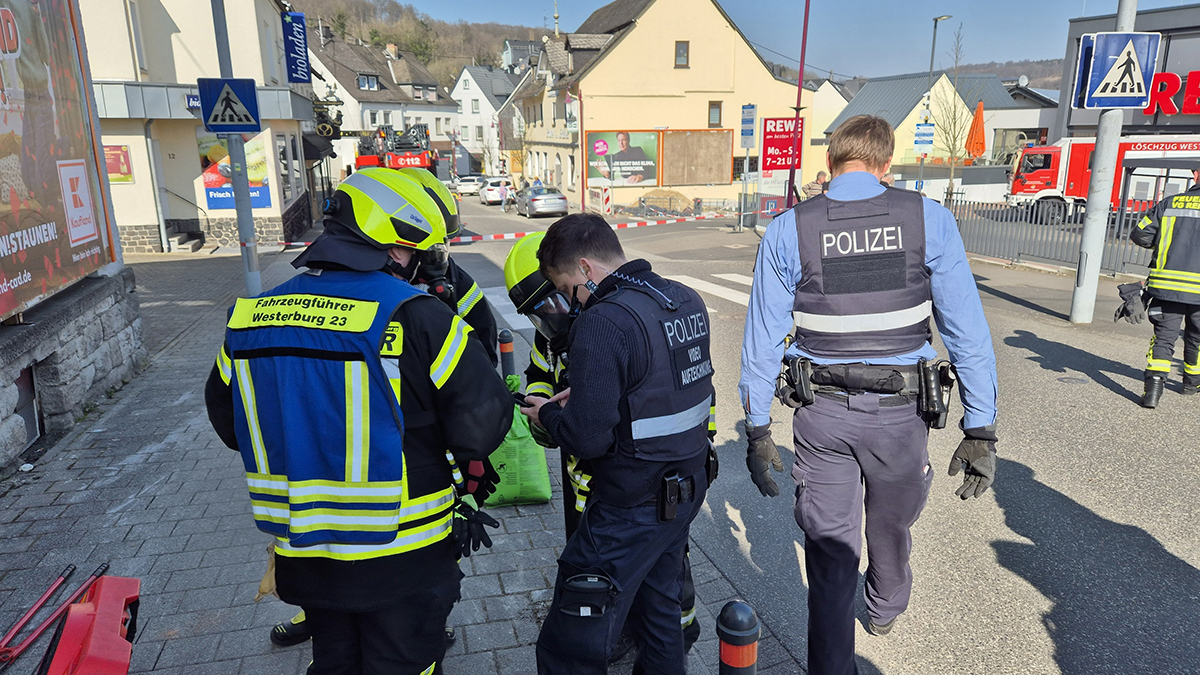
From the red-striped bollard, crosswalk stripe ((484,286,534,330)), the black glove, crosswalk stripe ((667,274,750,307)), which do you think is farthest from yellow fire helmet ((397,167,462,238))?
crosswalk stripe ((667,274,750,307))

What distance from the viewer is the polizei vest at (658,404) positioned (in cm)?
243

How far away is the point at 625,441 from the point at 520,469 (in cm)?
234

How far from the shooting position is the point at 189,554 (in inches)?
166

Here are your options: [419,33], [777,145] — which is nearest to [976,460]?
[777,145]

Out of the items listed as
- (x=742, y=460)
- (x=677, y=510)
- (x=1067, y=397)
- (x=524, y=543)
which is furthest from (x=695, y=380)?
(x=1067, y=397)

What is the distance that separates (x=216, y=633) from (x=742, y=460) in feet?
12.1

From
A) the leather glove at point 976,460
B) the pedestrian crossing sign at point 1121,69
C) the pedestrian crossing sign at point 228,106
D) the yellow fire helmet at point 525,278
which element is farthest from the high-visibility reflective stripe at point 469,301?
the pedestrian crossing sign at point 1121,69

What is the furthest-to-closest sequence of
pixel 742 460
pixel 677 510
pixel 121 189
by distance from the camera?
pixel 121 189
pixel 742 460
pixel 677 510

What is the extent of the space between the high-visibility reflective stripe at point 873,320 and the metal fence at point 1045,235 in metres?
12.7

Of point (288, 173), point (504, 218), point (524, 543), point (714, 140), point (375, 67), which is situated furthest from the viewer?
point (375, 67)

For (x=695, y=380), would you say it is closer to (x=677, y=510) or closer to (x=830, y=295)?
(x=677, y=510)

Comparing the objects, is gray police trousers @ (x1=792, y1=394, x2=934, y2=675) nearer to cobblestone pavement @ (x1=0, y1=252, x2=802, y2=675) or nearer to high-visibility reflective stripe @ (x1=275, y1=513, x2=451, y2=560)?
cobblestone pavement @ (x1=0, y1=252, x2=802, y2=675)

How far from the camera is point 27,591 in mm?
3852

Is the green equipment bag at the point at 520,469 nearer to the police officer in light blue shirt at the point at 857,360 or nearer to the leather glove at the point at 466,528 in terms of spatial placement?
the police officer in light blue shirt at the point at 857,360
